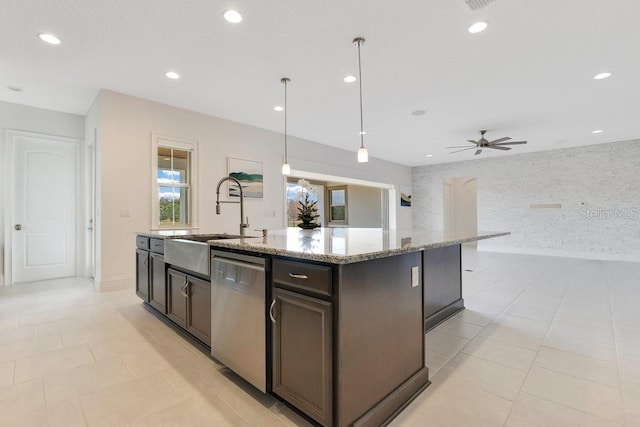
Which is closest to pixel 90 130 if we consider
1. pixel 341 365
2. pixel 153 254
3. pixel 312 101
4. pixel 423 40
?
pixel 153 254

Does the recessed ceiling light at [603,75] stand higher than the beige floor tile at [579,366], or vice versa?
the recessed ceiling light at [603,75]

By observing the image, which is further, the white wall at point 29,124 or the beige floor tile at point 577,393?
the white wall at point 29,124

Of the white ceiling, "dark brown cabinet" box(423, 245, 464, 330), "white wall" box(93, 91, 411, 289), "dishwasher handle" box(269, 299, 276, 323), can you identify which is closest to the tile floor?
"dark brown cabinet" box(423, 245, 464, 330)

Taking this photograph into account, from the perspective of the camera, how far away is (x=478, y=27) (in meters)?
2.70

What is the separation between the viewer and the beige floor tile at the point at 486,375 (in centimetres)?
173

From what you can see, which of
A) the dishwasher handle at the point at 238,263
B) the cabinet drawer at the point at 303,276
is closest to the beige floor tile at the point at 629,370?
the cabinet drawer at the point at 303,276

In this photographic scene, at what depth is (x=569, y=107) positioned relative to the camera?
473cm

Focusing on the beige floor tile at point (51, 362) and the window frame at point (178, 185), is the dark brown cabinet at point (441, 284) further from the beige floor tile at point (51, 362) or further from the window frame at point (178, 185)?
the window frame at point (178, 185)

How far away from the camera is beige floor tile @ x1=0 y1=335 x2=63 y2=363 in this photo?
2176 mm

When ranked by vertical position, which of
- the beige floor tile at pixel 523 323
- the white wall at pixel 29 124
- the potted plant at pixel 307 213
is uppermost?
the white wall at pixel 29 124

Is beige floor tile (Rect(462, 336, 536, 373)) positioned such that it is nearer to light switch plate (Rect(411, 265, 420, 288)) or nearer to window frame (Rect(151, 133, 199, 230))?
light switch plate (Rect(411, 265, 420, 288))

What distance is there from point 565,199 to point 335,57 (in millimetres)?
7664

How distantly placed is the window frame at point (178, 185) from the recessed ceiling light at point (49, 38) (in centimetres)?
163

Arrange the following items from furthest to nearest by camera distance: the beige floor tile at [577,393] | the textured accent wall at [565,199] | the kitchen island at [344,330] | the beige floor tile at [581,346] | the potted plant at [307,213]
Result: the textured accent wall at [565,199]
the potted plant at [307,213]
the beige floor tile at [581,346]
the beige floor tile at [577,393]
the kitchen island at [344,330]
